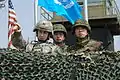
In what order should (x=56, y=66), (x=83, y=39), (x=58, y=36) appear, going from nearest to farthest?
(x=56, y=66) < (x=83, y=39) < (x=58, y=36)

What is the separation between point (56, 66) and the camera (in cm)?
257

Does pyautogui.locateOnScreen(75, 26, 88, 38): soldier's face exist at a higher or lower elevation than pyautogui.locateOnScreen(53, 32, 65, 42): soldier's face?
higher

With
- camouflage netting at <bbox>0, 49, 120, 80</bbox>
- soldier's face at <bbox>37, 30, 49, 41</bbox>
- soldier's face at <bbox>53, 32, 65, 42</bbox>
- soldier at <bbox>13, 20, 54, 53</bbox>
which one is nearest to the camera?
camouflage netting at <bbox>0, 49, 120, 80</bbox>

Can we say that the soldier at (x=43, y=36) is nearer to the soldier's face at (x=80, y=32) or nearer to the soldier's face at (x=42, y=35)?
the soldier's face at (x=42, y=35)

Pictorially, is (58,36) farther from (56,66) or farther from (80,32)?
(56,66)

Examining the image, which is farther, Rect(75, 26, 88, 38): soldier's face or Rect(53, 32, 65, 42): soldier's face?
Rect(53, 32, 65, 42): soldier's face

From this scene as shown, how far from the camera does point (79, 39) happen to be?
401 centimetres

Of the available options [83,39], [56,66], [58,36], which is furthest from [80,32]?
[56,66]

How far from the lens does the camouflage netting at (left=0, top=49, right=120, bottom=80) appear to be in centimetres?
253

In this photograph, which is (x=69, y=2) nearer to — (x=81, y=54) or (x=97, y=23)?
(x=97, y=23)

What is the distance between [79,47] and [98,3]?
10.7 m

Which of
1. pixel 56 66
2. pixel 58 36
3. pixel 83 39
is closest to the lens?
pixel 56 66

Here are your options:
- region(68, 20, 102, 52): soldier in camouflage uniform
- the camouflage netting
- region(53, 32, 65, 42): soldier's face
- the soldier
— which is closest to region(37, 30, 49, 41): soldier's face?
the soldier

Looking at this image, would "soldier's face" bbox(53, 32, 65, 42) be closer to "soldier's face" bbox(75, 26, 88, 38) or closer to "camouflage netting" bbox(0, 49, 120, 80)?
"soldier's face" bbox(75, 26, 88, 38)
